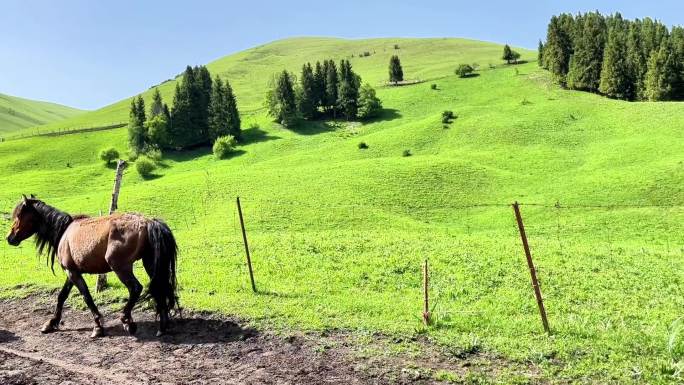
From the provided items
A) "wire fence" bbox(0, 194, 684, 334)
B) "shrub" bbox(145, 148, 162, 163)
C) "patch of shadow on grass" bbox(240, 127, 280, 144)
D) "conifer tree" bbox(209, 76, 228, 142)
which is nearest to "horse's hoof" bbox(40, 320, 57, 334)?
"wire fence" bbox(0, 194, 684, 334)

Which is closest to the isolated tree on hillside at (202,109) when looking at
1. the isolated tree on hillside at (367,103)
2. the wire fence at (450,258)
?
the isolated tree on hillside at (367,103)

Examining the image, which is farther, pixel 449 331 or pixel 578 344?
pixel 449 331

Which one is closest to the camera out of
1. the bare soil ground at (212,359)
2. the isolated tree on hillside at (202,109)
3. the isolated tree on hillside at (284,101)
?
the bare soil ground at (212,359)

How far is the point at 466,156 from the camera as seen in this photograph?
198 feet

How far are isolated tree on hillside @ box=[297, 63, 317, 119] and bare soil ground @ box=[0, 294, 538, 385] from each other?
281 feet

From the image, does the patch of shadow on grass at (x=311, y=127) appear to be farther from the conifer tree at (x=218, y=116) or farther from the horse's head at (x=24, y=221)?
the horse's head at (x=24, y=221)

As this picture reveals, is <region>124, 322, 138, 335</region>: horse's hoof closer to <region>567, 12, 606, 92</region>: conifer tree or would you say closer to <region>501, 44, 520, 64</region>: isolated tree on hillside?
<region>567, 12, 606, 92</region>: conifer tree

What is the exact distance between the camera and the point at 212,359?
9.70 metres

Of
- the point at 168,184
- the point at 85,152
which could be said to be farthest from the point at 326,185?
the point at 85,152

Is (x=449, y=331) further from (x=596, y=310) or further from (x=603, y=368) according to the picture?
(x=596, y=310)

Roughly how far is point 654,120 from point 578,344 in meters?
66.2

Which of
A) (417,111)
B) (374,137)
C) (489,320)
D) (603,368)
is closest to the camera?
(603,368)

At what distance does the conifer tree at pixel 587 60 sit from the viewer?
292ft

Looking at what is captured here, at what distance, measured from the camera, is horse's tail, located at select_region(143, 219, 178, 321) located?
35.8ft
